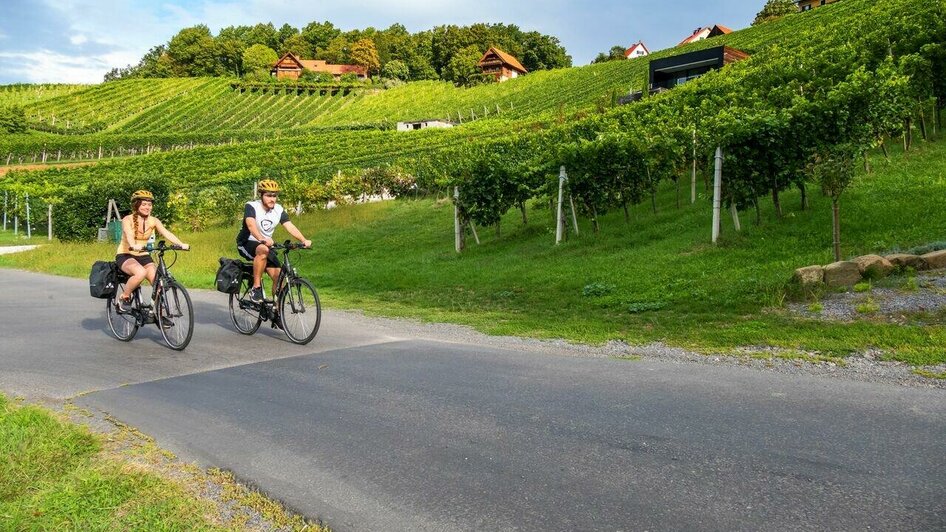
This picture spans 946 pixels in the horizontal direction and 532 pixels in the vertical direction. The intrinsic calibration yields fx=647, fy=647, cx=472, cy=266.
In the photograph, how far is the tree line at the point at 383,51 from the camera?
133000 millimetres

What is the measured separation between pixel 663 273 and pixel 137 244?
7981 millimetres

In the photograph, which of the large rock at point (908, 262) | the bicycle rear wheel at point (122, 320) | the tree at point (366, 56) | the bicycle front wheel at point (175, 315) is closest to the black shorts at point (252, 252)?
the bicycle front wheel at point (175, 315)

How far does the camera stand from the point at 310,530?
3.25m

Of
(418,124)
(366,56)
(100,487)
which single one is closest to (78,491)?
(100,487)

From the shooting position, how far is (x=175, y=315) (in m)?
7.98

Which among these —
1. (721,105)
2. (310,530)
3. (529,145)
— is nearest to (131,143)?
(529,145)

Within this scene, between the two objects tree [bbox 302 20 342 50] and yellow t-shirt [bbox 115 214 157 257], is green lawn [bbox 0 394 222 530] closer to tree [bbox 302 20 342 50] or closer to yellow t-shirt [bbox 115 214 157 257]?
yellow t-shirt [bbox 115 214 157 257]

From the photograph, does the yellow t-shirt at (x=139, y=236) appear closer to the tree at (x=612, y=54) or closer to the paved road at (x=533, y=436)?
the paved road at (x=533, y=436)

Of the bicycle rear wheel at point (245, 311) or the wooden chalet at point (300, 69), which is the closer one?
the bicycle rear wheel at point (245, 311)

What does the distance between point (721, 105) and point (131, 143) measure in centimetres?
7588

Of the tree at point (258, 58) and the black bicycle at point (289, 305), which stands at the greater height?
the tree at point (258, 58)

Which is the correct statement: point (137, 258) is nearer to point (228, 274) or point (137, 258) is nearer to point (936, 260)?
point (228, 274)

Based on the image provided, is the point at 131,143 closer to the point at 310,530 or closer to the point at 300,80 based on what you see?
the point at 300,80

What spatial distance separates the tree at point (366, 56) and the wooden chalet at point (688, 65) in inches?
4109
